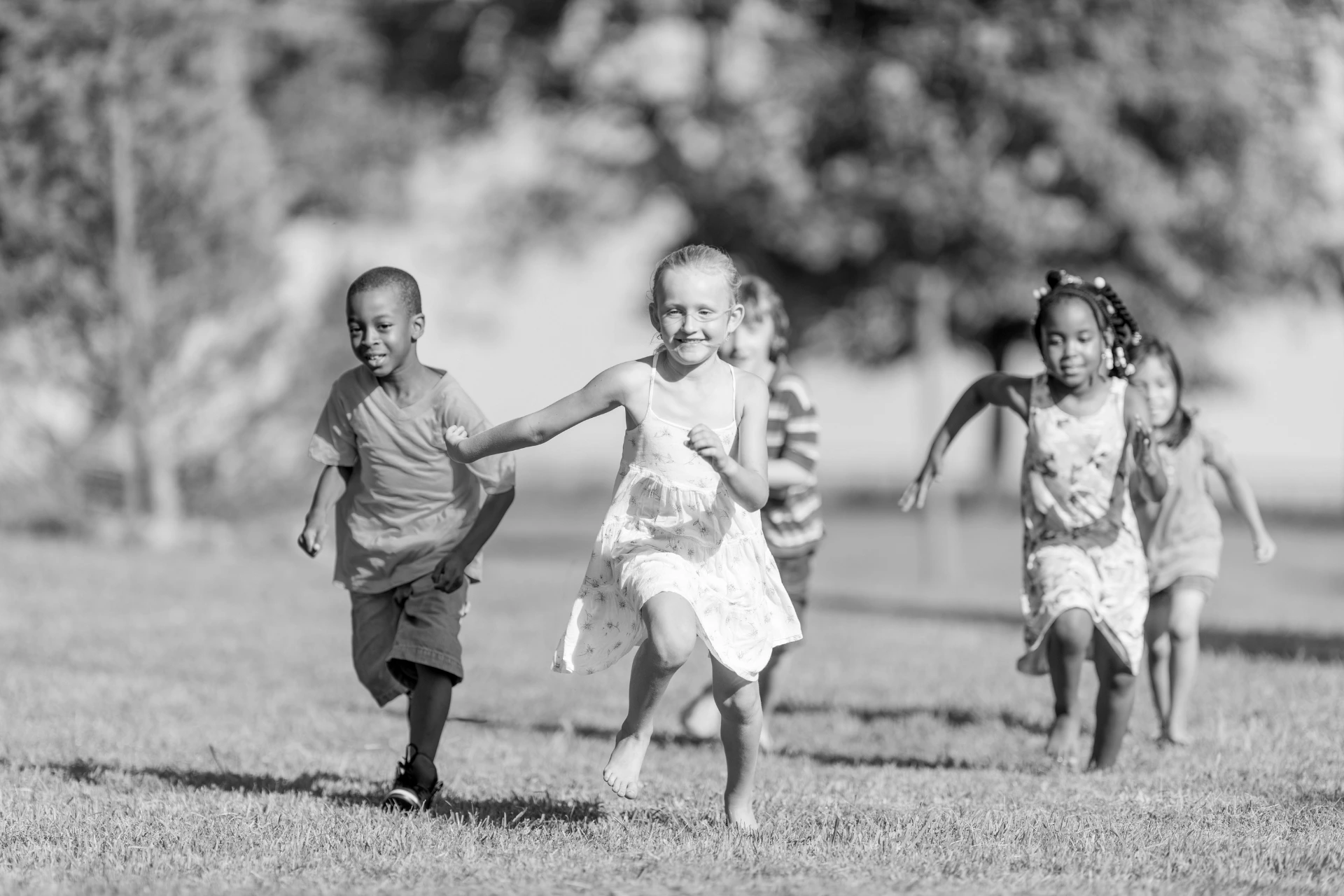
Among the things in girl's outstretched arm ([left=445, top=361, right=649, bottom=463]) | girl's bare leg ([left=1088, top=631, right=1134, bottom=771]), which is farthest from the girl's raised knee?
girl's bare leg ([left=1088, top=631, right=1134, bottom=771])

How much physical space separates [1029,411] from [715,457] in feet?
7.61

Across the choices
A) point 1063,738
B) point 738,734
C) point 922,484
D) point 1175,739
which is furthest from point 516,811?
point 1175,739

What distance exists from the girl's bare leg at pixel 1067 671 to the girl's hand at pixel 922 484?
0.70 metres

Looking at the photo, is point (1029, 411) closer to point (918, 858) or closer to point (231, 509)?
point (918, 858)

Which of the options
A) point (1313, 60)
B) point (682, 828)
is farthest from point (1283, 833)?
point (1313, 60)

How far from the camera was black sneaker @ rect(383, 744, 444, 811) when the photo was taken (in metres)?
5.52

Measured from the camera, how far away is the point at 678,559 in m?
5.01

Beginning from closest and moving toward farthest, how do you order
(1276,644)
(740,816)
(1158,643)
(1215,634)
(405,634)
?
1. (740,816)
2. (405,634)
3. (1158,643)
4. (1276,644)
5. (1215,634)

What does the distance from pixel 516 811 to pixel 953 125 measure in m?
19.6

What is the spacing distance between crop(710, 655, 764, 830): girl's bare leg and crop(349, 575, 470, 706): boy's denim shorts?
1.09 meters

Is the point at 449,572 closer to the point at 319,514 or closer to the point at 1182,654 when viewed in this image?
the point at 319,514

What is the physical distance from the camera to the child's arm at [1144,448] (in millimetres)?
6219

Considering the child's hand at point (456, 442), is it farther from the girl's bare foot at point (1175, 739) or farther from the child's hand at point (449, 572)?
the girl's bare foot at point (1175, 739)

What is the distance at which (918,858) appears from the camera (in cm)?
478
